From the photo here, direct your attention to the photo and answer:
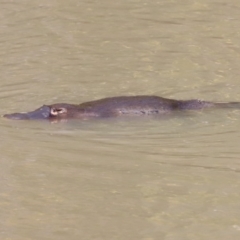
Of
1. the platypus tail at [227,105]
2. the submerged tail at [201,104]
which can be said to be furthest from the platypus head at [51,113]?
the platypus tail at [227,105]

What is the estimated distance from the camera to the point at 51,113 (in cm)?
914

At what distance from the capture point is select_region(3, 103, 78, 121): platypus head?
30.0 ft

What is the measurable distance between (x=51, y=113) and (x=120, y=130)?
2.56ft

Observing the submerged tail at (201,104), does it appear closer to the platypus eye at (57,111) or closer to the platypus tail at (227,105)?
the platypus tail at (227,105)

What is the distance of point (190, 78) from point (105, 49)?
1703 millimetres

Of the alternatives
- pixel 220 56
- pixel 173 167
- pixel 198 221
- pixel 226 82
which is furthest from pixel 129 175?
pixel 220 56

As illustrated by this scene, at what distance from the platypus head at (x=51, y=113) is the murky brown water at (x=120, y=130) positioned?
0.34 feet

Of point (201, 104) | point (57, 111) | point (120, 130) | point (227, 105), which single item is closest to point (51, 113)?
point (57, 111)

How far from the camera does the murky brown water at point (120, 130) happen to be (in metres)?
6.66

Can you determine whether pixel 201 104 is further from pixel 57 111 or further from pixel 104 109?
pixel 57 111

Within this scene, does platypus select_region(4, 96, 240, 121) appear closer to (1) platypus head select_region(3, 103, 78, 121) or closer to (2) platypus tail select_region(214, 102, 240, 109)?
(1) platypus head select_region(3, 103, 78, 121)

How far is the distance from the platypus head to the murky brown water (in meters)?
0.10

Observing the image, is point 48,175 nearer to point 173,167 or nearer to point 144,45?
point 173,167

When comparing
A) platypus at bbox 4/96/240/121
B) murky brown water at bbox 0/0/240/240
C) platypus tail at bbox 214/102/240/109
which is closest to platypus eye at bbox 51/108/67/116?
platypus at bbox 4/96/240/121
